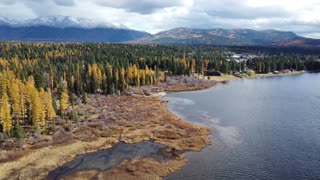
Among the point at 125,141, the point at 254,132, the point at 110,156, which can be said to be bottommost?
the point at 110,156

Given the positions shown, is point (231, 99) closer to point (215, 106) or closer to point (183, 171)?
point (215, 106)

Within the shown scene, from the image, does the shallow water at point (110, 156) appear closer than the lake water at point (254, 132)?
No

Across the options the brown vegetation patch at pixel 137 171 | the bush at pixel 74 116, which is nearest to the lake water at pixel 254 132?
the brown vegetation patch at pixel 137 171

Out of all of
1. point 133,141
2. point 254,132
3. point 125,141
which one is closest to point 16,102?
point 125,141

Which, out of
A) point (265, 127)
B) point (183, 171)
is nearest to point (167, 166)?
point (183, 171)

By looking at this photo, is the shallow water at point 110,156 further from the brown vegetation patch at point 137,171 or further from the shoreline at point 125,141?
the brown vegetation patch at point 137,171

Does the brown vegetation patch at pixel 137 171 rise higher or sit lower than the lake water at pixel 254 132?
lower

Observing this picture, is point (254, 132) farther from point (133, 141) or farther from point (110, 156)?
point (110, 156)

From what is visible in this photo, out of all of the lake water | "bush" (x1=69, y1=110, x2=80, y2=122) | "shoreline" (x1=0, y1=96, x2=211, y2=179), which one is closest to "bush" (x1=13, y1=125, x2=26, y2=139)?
"shoreline" (x1=0, y1=96, x2=211, y2=179)
